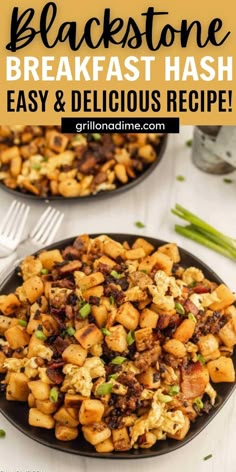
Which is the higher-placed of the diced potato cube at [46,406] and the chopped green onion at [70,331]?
the chopped green onion at [70,331]

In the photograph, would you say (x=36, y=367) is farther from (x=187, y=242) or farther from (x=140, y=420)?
(x=187, y=242)

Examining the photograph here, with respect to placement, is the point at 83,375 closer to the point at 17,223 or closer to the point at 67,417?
the point at 67,417

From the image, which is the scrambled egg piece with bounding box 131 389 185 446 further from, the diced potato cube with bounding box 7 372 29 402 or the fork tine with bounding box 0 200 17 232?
the fork tine with bounding box 0 200 17 232

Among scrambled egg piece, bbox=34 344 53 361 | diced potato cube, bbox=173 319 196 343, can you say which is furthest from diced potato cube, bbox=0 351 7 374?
diced potato cube, bbox=173 319 196 343

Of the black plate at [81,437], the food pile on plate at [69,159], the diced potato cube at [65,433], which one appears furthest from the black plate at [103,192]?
the diced potato cube at [65,433]

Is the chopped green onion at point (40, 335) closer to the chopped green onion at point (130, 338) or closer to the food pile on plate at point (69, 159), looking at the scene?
the chopped green onion at point (130, 338)

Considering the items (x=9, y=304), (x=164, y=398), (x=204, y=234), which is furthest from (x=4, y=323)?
(x=204, y=234)
